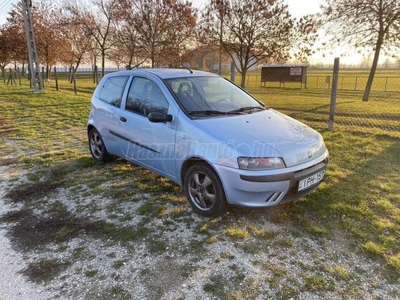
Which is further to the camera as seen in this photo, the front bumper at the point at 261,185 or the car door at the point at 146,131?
the car door at the point at 146,131

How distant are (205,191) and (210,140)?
1.96ft

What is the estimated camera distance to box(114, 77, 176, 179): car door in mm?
3715

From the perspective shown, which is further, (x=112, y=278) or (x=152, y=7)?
(x=152, y=7)

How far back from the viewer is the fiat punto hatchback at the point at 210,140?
3.03 m

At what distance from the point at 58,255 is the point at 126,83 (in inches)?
102

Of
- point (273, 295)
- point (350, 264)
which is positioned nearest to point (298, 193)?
point (350, 264)

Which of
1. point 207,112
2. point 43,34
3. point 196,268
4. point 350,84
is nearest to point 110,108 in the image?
point 207,112

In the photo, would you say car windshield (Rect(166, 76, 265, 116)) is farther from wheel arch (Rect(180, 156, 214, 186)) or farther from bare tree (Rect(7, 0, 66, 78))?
bare tree (Rect(7, 0, 66, 78))

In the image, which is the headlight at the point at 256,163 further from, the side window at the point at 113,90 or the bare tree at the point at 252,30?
the bare tree at the point at 252,30

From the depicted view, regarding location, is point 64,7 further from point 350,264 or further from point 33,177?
point 350,264

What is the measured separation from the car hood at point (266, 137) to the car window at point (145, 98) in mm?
706

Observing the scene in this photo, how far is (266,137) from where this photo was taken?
127 inches

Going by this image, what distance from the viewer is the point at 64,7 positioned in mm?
20703

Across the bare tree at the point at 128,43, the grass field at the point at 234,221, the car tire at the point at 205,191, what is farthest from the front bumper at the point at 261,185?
the bare tree at the point at 128,43
